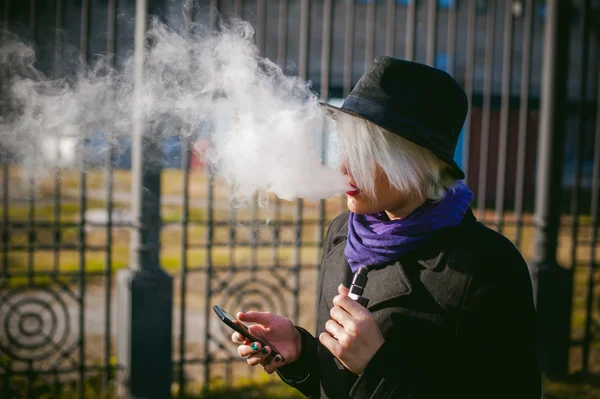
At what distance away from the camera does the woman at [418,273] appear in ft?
5.70

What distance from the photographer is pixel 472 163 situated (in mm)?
16562

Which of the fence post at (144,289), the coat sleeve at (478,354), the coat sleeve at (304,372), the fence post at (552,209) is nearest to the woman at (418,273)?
the coat sleeve at (478,354)

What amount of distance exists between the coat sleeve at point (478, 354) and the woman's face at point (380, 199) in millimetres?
330

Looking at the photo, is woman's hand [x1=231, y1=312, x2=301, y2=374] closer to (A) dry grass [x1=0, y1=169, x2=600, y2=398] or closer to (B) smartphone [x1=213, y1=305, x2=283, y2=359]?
(B) smartphone [x1=213, y1=305, x2=283, y2=359]

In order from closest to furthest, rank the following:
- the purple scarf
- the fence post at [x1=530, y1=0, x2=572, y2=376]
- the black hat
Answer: the black hat < the purple scarf < the fence post at [x1=530, y1=0, x2=572, y2=376]

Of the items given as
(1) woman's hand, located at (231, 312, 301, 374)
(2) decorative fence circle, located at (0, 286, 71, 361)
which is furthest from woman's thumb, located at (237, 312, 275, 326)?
(2) decorative fence circle, located at (0, 286, 71, 361)

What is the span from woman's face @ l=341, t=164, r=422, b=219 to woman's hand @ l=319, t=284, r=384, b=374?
1.16 ft

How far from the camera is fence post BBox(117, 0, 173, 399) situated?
4203 millimetres

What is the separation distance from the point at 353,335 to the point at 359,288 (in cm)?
20

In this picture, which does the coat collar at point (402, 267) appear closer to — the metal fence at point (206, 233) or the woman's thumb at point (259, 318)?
the woman's thumb at point (259, 318)

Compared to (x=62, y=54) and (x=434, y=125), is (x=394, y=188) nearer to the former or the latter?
(x=434, y=125)

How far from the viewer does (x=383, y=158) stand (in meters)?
1.88

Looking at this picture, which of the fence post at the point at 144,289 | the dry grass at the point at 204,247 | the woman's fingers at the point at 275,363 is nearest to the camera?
the woman's fingers at the point at 275,363

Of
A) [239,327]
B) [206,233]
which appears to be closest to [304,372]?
[239,327]
